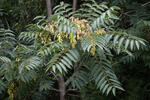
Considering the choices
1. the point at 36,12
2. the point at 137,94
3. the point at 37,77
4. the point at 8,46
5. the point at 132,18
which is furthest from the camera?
the point at 36,12

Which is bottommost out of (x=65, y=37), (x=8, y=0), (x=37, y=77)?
(x=37, y=77)

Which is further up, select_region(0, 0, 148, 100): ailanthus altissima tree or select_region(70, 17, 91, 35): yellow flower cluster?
select_region(70, 17, 91, 35): yellow flower cluster

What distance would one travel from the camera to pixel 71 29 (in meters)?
1.55

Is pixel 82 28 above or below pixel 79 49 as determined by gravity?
above

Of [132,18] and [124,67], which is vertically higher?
[132,18]

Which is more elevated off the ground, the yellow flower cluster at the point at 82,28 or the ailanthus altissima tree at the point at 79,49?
the yellow flower cluster at the point at 82,28

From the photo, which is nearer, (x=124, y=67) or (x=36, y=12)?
(x=124, y=67)

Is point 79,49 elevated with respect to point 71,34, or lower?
lower

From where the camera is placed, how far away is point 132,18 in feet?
8.39

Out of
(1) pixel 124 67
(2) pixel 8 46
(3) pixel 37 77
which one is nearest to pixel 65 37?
(3) pixel 37 77

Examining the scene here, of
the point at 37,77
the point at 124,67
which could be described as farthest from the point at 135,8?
the point at 37,77

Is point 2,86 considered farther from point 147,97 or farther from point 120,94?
point 147,97

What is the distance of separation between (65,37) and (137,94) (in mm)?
1583

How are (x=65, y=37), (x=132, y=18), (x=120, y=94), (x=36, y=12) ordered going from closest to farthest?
(x=65, y=37)
(x=132, y=18)
(x=120, y=94)
(x=36, y=12)
